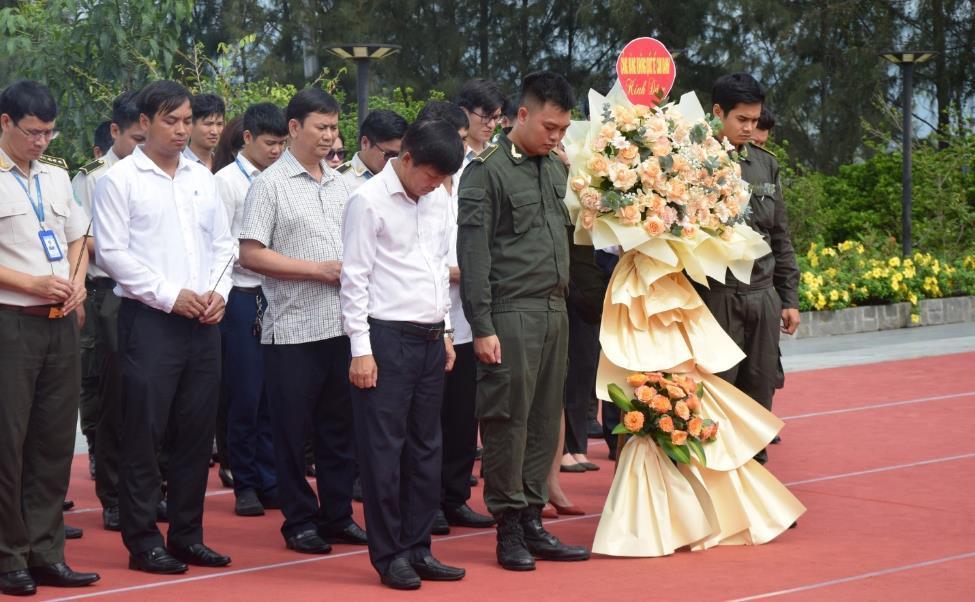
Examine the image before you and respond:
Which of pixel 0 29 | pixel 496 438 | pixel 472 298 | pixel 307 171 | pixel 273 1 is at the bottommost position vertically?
pixel 496 438

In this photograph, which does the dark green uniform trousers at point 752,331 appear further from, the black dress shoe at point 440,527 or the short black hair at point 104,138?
the short black hair at point 104,138

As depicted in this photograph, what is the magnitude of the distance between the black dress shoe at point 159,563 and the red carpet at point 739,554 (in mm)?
49

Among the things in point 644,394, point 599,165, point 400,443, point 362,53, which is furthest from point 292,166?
point 362,53

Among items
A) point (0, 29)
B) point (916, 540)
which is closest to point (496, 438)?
point (916, 540)

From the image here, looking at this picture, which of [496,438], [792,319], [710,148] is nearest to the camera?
[496,438]

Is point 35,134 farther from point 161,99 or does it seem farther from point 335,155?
point 335,155

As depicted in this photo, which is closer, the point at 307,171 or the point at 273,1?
the point at 307,171

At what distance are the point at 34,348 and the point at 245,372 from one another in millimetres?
1982

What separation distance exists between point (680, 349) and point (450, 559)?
1.40 meters

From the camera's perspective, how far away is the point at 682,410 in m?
6.46

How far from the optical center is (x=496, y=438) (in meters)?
6.19

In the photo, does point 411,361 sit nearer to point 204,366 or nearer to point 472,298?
point 472,298

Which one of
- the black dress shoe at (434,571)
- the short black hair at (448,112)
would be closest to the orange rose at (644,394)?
the black dress shoe at (434,571)

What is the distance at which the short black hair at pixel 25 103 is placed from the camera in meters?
5.82
